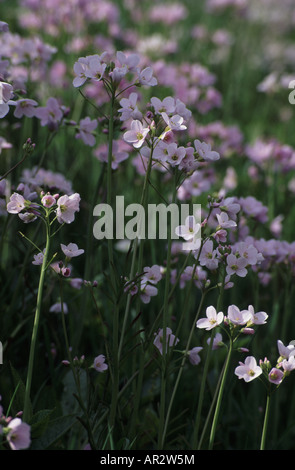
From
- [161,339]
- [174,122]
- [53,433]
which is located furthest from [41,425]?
[174,122]

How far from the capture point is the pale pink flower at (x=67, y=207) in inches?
42.5

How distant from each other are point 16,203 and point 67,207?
4.4 inches

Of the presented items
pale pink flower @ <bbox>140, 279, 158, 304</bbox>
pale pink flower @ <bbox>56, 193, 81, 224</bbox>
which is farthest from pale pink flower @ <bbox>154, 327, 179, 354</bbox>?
pale pink flower @ <bbox>56, 193, 81, 224</bbox>

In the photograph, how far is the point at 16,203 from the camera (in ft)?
3.68

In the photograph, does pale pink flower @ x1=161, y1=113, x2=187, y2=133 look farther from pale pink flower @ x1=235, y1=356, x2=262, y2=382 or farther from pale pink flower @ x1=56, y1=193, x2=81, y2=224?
pale pink flower @ x1=235, y1=356, x2=262, y2=382

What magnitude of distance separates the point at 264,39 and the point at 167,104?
582 cm

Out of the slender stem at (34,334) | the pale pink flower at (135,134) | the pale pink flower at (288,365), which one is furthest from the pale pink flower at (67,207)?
the pale pink flower at (288,365)

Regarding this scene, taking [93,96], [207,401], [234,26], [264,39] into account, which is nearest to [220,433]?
[207,401]

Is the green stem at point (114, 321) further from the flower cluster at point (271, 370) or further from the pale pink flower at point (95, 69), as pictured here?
the flower cluster at point (271, 370)

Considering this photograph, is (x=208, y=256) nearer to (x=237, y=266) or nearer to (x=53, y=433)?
(x=237, y=266)

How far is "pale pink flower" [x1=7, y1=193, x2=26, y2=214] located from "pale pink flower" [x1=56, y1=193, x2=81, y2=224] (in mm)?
82

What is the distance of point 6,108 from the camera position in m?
1.12

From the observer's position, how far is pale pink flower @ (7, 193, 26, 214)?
1.11 metres

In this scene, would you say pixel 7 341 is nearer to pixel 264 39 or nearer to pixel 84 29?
pixel 84 29
